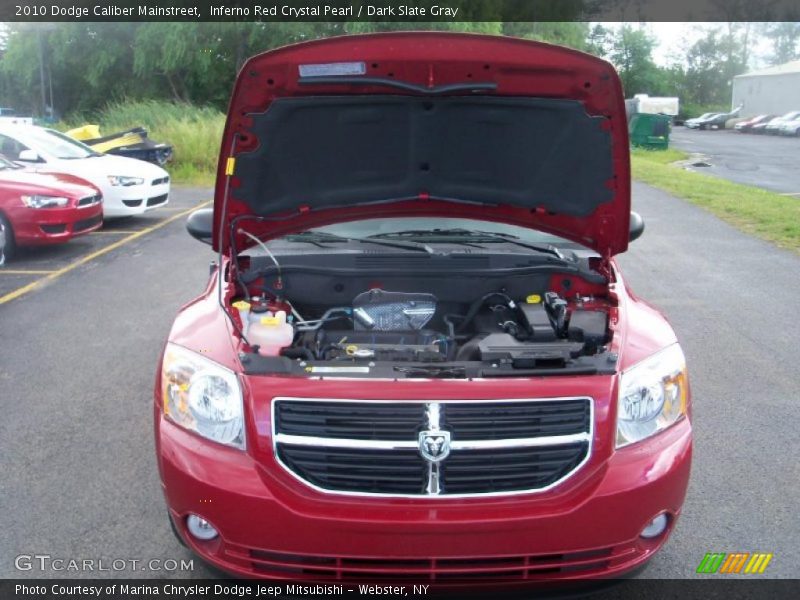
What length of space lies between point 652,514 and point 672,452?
22 centimetres

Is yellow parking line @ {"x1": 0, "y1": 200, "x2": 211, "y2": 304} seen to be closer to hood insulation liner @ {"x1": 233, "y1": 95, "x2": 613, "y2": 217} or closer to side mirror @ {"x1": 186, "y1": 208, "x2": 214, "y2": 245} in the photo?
side mirror @ {"x1": 186, "y1": 208, "x2": 214, "y2": 245}

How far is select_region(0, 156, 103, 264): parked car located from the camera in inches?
351

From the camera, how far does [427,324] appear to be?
371 centimetres

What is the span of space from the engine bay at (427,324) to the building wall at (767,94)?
64162mm

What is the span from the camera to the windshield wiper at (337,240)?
3.92 meters

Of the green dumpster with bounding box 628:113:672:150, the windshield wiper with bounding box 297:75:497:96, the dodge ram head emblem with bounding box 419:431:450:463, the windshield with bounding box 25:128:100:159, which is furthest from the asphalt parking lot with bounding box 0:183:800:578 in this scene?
the green dumpster with bounding box 628:113:672:150

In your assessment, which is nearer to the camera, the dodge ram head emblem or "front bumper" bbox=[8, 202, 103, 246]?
A: the dodge ram head emblem

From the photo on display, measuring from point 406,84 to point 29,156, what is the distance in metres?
9.74

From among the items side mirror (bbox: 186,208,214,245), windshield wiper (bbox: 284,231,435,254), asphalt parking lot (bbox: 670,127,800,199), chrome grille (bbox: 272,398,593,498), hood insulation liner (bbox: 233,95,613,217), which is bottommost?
asphalt parking lot (bbox: 670,127,800,199)

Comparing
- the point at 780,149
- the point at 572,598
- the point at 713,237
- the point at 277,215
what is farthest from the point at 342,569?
the point at 780,149

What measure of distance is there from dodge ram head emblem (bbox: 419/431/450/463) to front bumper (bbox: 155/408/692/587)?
0.14m

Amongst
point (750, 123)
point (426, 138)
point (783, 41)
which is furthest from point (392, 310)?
point (783, 41)

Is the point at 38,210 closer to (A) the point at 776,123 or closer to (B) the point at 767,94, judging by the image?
(A) the point at 776,123

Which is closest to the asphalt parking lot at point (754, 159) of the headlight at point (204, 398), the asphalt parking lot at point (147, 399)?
the asphalt parking lot at point (147, 399)
